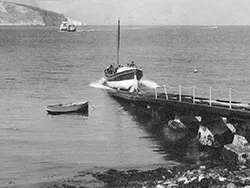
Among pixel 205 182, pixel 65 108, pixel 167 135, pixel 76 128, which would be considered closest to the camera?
pixel 205 182

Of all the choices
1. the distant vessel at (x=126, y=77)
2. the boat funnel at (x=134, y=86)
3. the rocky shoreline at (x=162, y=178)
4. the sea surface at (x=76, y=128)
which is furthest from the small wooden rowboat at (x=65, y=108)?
the rocky shoreline at (x=162, y=178)

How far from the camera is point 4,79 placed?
88438 mm

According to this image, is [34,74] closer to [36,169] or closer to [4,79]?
[4,79]

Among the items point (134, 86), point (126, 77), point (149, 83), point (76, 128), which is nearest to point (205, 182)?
point (76, 128)

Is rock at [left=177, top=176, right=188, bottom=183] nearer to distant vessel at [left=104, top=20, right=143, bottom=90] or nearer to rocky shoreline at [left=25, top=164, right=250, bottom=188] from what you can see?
rocky shoreline at [left=25, top=164, right=250, bottom=188]

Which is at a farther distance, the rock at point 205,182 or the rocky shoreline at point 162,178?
the rocky shoreline at point 162,178

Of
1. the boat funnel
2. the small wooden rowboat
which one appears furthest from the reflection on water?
the boat funnel

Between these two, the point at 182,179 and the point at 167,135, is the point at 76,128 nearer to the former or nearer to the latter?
the point at 167,135

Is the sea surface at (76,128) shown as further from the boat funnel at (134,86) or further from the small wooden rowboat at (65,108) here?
the boat funnel at (134,86)

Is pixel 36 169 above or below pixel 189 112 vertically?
below

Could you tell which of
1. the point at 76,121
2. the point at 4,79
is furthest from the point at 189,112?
the point at 4,79

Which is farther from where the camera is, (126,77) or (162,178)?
(126,77)

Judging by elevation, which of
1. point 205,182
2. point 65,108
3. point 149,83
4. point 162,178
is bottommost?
point 162,178

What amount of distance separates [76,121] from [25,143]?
11034 mm
